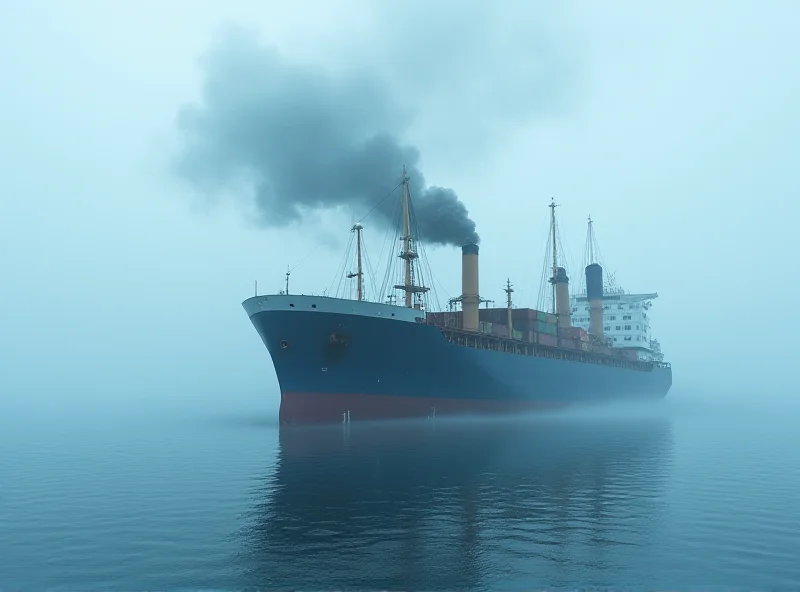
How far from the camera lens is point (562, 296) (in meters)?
77.2

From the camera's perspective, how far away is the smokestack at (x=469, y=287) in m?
53.8

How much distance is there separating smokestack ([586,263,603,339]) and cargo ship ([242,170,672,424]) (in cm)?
870

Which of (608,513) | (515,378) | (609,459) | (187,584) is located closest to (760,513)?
(608,513)

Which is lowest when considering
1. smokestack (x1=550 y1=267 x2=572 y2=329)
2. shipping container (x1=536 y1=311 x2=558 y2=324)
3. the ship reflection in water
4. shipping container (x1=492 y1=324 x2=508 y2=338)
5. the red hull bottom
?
the ship reflection in water

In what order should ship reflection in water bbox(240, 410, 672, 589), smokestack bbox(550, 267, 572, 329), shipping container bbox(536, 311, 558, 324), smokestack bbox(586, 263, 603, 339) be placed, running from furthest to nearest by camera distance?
1. smokestack bbox(586, 263, 603, 339)
2. smokestack bbox(550, 267, 572, 329)
3. shipping container bbox(536, 311, 558, 324)
4. ship reflection in water bbox(240, 410, 672, 589)

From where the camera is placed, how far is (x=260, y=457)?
31.2 m

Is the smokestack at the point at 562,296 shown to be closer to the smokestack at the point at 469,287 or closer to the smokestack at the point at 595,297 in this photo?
the smokestack at the point at 595,297

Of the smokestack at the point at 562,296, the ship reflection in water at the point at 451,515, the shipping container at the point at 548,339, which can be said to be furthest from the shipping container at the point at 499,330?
the ship reflection in water at the point at 451,515

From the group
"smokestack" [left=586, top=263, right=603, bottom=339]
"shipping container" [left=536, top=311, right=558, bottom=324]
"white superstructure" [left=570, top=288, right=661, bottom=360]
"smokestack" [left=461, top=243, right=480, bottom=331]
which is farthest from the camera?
"white superstructure" [left=570, top=288, right=661, bottom=360]

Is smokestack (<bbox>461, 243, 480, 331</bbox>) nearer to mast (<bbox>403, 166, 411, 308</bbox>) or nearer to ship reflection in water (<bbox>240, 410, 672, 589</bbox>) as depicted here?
mast (<bbox>403, 166, 411, 308</bbox>)

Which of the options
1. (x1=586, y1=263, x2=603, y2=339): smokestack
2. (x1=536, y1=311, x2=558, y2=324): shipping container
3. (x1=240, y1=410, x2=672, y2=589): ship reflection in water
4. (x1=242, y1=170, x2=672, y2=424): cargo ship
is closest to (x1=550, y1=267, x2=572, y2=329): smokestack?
(x1=242, y1=170, x2=672, y2=424): cargo ship

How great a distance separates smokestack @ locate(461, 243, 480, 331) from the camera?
53.8 m

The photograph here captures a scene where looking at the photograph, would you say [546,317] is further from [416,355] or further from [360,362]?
[360,362]

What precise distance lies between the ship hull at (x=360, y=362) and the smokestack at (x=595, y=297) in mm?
38563
